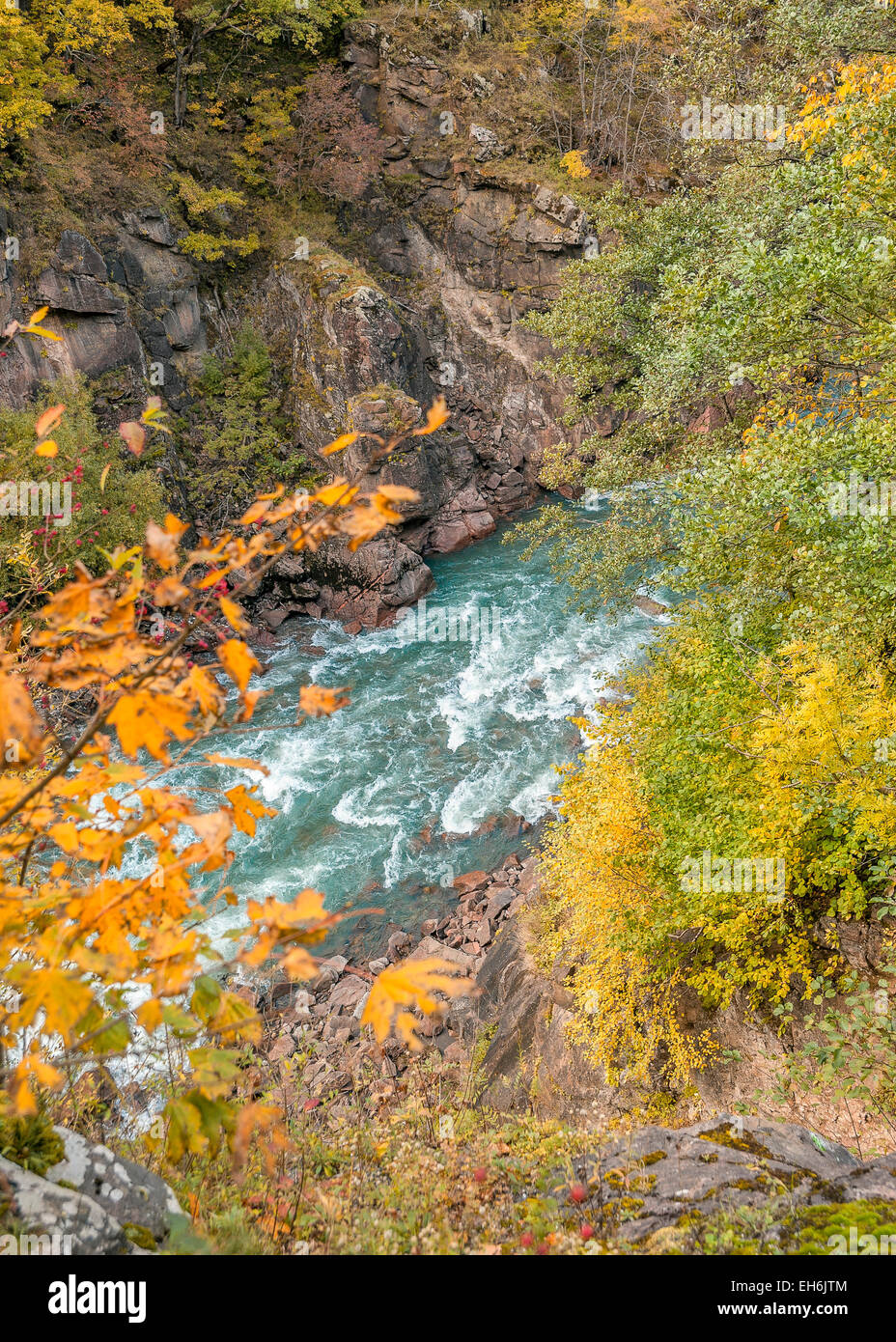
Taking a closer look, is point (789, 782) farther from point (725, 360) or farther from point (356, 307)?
point (356, 307)

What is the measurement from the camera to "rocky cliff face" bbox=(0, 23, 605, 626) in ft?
65.2

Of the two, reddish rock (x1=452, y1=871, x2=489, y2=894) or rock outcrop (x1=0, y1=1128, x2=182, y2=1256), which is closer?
rock outcrop (x1=0, y1=1128, x2=182, y2=1256)

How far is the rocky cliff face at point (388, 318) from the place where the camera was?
19859 mm

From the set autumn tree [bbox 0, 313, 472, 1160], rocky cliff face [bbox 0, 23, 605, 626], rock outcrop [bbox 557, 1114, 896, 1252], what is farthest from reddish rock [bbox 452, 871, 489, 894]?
autumn tree [bbox 0, 313, 472, 1160]

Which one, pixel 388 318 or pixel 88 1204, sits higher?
pixel 388 318

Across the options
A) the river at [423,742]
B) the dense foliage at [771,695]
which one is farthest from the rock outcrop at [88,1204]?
the river at [423,742]

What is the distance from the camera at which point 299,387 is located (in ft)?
76.3

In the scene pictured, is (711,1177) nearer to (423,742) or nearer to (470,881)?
(470,881)

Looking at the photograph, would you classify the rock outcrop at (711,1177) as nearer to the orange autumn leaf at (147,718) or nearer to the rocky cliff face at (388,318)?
the orange autumn leaf at (147,718)

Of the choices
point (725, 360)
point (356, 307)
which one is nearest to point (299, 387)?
point (356, 307)

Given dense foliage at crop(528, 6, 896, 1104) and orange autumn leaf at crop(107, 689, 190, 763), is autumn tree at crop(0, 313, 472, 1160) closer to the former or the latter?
orange autumn leaf at crop(107, 689, 190, 763)

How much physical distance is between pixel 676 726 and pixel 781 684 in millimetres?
1083

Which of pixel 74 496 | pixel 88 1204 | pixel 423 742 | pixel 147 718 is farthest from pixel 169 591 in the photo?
pixel 74 496

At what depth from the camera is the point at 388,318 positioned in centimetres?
2306
